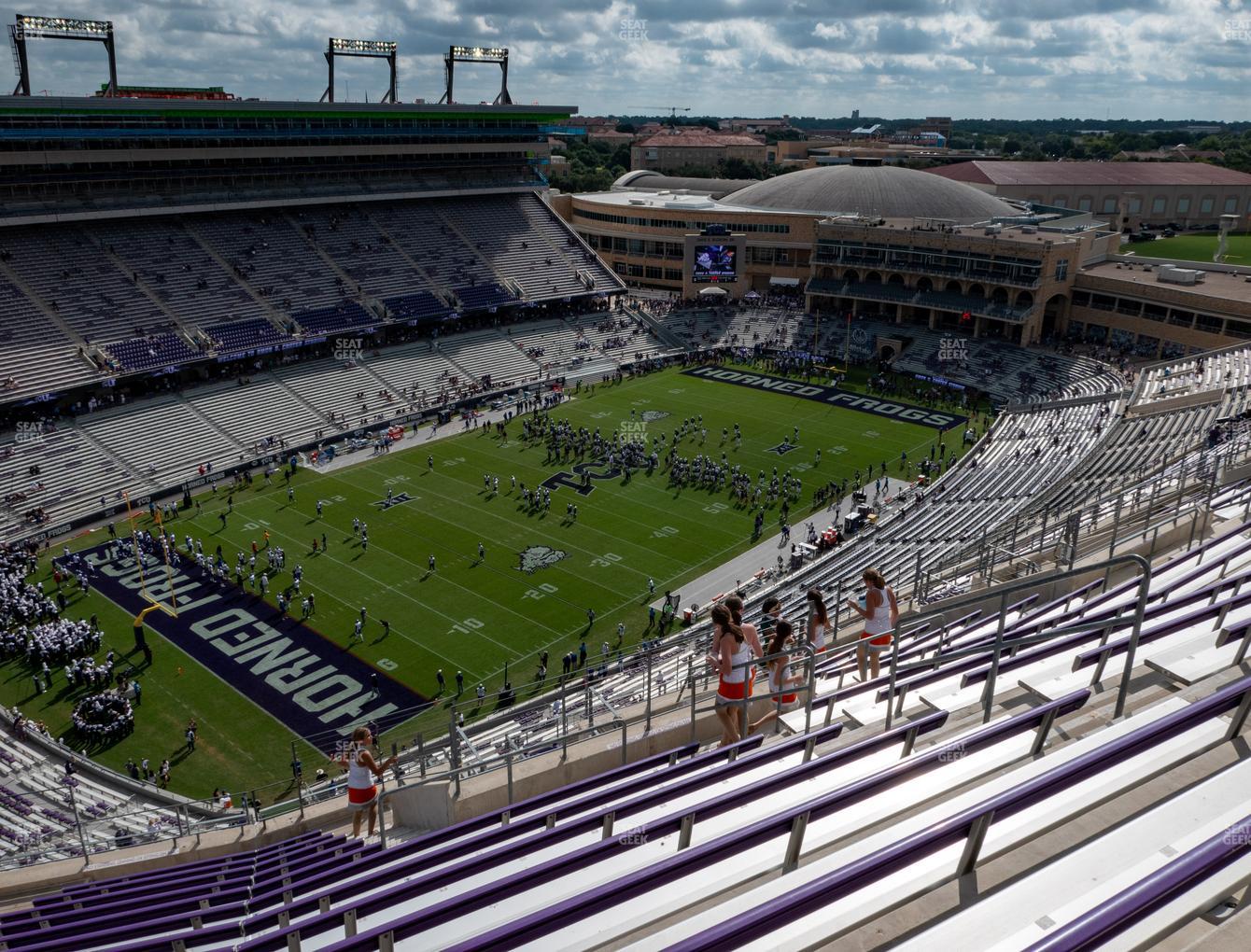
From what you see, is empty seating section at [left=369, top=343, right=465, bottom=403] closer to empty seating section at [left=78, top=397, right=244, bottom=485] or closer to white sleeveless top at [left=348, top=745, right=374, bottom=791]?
empty seating section at [left=78, top=397, right=244, bottom=485]

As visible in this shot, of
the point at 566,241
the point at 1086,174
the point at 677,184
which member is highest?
the point at 1086,174

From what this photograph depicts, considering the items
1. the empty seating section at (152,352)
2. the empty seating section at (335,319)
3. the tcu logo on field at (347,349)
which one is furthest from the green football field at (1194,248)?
the empty seating section at (152,352)

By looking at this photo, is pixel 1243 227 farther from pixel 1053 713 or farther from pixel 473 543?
pixel 1053 713

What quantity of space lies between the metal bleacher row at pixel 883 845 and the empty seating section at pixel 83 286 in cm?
4074

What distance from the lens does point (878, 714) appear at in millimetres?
9891

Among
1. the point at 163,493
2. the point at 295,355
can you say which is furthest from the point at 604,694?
the point at 295,355

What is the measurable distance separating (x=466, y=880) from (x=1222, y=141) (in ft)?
672

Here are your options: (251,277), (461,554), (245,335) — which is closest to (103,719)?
(461,554)

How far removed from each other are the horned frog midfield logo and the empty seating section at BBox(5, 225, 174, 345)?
2511 centimetres

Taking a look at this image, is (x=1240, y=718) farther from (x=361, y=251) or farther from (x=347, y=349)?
(x=361, y=251)

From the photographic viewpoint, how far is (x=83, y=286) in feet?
150

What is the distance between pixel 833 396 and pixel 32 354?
132 feet

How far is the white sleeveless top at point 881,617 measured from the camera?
39.9ft

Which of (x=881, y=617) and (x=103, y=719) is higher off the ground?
(x=881, y=617)
